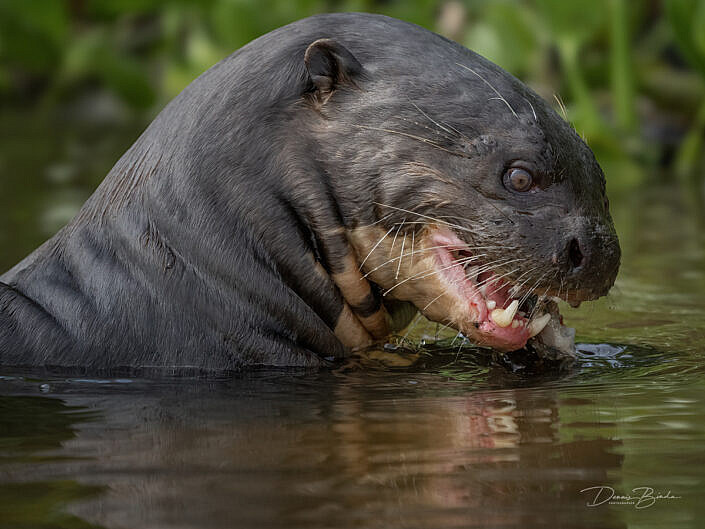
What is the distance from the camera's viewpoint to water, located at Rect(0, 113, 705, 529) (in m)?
2.30

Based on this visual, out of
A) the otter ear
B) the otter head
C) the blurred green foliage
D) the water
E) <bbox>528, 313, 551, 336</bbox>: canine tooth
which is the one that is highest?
the blurred green foliage

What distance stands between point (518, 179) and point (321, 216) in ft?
1.83

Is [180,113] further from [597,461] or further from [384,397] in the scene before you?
[597,461]

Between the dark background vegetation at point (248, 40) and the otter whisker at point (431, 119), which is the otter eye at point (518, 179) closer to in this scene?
the otter whisker at point (431, 119)

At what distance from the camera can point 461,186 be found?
3600 millimetres

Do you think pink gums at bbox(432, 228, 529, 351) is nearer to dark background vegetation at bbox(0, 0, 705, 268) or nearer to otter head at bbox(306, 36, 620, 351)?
otter head at bbox(306, 36, 620, 351)

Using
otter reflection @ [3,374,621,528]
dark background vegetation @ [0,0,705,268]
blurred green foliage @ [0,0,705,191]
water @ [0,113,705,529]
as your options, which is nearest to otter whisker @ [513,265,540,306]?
water @ [0,113,705,529]

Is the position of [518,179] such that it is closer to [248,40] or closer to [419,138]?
[419,138]

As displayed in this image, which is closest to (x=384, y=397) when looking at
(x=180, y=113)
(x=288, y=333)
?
(x=288, y=333)

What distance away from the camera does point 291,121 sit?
3.72m

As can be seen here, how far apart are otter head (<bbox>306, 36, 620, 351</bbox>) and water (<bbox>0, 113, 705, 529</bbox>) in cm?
23

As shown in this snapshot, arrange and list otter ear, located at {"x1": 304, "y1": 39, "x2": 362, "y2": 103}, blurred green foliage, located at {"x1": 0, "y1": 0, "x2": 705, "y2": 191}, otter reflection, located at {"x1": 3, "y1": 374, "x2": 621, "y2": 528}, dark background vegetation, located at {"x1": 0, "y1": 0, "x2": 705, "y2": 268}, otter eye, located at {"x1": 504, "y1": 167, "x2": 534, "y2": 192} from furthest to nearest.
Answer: blurred green foliage, located at {"x1": 0, "y1": 0, "x2": 705, "y2": 191} → dark background vegetation, located at {"x1": 0, "y1": 0, "x2": 705, "y2": 268} → otter ear, located at {"x1": 304, "y1": 39, "x2": 362, "y2": 103} → otter eye, located at {"x1": 504, "y1": 167, "x2": 534, "y2": 192} → otter reflection, located at {"x1": 3, "y1": 374, "x2": 621, "y2": 528}

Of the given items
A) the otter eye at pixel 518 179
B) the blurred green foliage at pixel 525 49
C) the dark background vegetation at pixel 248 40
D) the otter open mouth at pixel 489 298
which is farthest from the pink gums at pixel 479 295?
the blurred green foliage at pixel 525 49

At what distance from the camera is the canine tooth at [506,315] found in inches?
141
